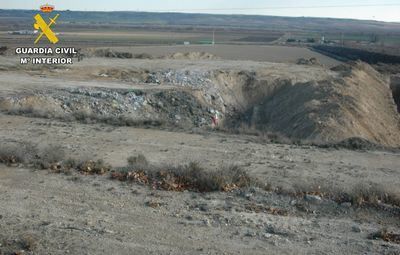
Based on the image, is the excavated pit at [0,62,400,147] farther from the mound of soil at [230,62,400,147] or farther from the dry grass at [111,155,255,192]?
the dry grass at [111,155,255,192]

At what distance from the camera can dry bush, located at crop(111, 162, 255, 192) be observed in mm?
9828

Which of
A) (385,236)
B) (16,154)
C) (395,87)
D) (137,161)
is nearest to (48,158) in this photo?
(16,154)

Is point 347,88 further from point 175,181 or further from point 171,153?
point 175,181

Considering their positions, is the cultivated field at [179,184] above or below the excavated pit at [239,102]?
above

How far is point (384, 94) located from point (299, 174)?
2700cm

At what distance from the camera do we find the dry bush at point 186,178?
9.83 meters

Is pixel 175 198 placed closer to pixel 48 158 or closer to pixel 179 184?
pixel 179 184

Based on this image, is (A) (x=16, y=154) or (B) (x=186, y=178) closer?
(B) (x=186, y=178)

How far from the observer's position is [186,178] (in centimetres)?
1016

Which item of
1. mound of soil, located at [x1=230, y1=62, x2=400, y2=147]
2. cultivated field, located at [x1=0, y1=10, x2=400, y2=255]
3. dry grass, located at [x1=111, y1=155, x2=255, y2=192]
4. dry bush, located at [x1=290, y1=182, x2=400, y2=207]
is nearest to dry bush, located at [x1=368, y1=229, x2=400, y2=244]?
cultivated field, located at [x1=0, y1=10, x2=400, y2=255]

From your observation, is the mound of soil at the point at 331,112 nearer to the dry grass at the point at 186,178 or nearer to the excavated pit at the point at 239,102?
the excavated pit at the point at 239,102

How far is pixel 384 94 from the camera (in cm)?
3647

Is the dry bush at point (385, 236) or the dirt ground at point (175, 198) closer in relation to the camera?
the dirt ground at point (175, 198)

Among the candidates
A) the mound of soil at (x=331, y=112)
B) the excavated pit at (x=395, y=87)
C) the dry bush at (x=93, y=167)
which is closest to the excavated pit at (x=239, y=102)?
the mound of soil at (x=331, y=112)
